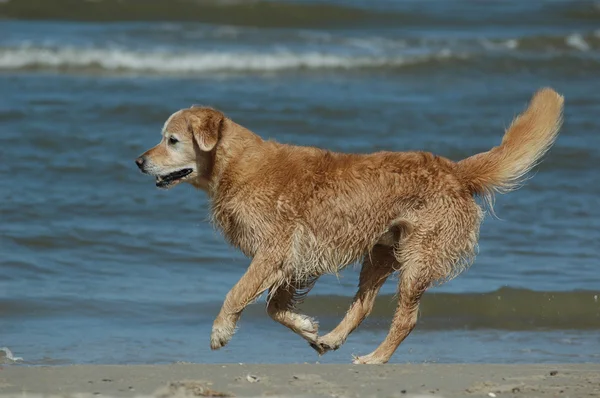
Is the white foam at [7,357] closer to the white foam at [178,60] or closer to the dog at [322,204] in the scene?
the dog at [322,204]

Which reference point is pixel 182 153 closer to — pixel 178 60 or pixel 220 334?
pixel 220 334

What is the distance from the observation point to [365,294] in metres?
6.62

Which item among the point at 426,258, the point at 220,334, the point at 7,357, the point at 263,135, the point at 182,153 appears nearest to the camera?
the point at 220,334

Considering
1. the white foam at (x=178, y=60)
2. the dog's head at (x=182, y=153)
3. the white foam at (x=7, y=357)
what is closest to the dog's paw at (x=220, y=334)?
the dog's head at (x=182, y=153)

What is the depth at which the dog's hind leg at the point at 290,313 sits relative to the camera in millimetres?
6434

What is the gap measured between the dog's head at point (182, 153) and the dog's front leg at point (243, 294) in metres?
0.67

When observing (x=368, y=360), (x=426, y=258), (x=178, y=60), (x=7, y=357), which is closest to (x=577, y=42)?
(x=178, y=60)

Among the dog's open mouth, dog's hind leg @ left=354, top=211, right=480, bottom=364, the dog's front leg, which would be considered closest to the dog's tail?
dog's hind leg @ left=354, top=211, right=480, bottom=364

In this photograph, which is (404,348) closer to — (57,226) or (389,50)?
(57,226)

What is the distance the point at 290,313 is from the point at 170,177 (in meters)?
1.13

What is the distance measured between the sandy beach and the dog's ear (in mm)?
1346

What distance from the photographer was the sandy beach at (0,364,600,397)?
16.4 feet

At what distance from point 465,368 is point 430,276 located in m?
0.71

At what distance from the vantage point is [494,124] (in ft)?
44.7
